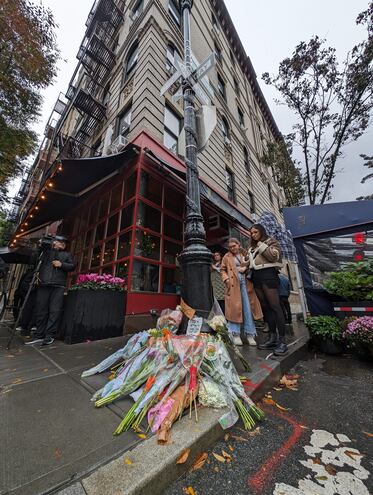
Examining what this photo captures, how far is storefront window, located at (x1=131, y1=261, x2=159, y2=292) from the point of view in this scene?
5.06 m

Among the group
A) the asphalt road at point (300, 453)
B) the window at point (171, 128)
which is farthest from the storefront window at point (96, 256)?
the asphalt road at point (300, 453)

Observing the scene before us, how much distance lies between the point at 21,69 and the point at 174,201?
9699 mm

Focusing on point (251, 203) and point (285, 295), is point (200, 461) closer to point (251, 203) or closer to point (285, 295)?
point (285, 295)

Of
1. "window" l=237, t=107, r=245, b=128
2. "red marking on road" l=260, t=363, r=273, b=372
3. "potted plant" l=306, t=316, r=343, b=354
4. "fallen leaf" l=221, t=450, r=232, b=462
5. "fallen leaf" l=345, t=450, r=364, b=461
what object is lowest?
"fallen leaf" l=345, t=450, r=364, b=461

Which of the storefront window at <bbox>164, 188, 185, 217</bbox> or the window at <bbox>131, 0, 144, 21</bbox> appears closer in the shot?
the storefront window at <bbox>164, 188, 185, 217</bbox>

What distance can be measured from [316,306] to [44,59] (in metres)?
14.4

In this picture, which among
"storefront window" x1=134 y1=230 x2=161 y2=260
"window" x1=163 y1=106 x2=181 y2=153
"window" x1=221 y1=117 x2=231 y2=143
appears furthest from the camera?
"window" x1=221 y1=117 x2=231 y2=143

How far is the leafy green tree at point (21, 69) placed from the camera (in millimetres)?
8328

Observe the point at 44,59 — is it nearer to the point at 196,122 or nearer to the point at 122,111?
the point at 122,111

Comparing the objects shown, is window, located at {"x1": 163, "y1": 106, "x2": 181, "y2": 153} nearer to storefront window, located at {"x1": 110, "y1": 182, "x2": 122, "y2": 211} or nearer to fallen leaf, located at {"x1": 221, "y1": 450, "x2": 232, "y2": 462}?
storefront window, located at {"x1": 110, "y1": 182, "x2": 122, "y2": 211}

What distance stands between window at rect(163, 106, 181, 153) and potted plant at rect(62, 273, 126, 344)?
5.75 metres

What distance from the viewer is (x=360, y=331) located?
3312 millimetres

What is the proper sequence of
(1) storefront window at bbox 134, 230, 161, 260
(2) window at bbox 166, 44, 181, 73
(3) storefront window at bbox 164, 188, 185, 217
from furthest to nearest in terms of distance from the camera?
1. (2) window at bbox 166, 44, 181, 73
2. (3) storefront window at bbox 164, 188, 185, 217
3. (1) storefront window at bbox 134, 230, 161, 260

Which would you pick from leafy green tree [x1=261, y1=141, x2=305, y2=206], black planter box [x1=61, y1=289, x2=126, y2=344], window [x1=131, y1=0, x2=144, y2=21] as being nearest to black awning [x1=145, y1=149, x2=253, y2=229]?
black planter box [x1=61, y1=289, x2=126, y2=344]
